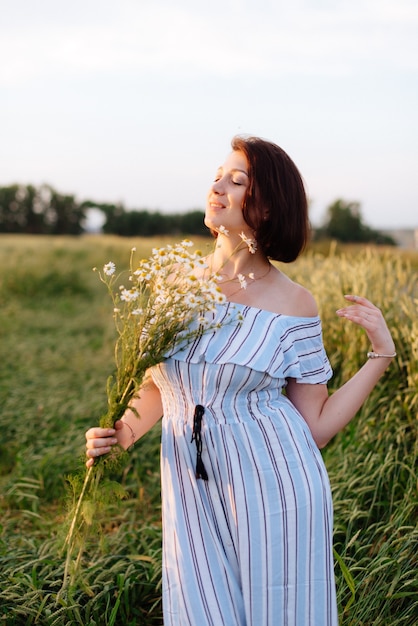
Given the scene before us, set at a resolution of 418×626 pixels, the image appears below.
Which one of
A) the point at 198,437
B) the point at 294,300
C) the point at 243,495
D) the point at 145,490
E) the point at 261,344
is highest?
the point at 294,300

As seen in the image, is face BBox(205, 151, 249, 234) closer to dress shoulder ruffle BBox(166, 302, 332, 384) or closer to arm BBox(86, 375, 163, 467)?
dress shoulder ruffle BBox(166, 302, 332, 384)

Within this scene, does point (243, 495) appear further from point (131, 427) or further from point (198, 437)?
point (131, 427)

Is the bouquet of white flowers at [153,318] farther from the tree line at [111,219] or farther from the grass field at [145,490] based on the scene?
the tree line at [111,219]

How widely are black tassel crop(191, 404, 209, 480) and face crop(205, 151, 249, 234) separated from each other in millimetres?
538

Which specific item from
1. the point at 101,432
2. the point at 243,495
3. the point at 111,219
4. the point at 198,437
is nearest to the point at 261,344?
the point at 198,437

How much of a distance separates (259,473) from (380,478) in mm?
1589

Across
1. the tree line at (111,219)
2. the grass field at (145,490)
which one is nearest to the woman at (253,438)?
the grass field at (145,490)

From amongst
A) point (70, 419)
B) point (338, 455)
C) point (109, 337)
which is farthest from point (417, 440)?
point (109, 337)

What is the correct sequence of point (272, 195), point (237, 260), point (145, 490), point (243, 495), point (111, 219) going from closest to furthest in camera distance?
point (243, 495) < point (272, 195) < point (237, 260) < point (145, 490) < point (111, 219)

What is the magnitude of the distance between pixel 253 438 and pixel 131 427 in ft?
1.35

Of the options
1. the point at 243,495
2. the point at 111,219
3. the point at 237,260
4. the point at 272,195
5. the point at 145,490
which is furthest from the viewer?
the point at 111,219

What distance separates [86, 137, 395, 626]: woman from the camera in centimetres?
180

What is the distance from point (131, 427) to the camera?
2045 millimetres

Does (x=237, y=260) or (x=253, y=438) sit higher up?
(x=237, y=260)
